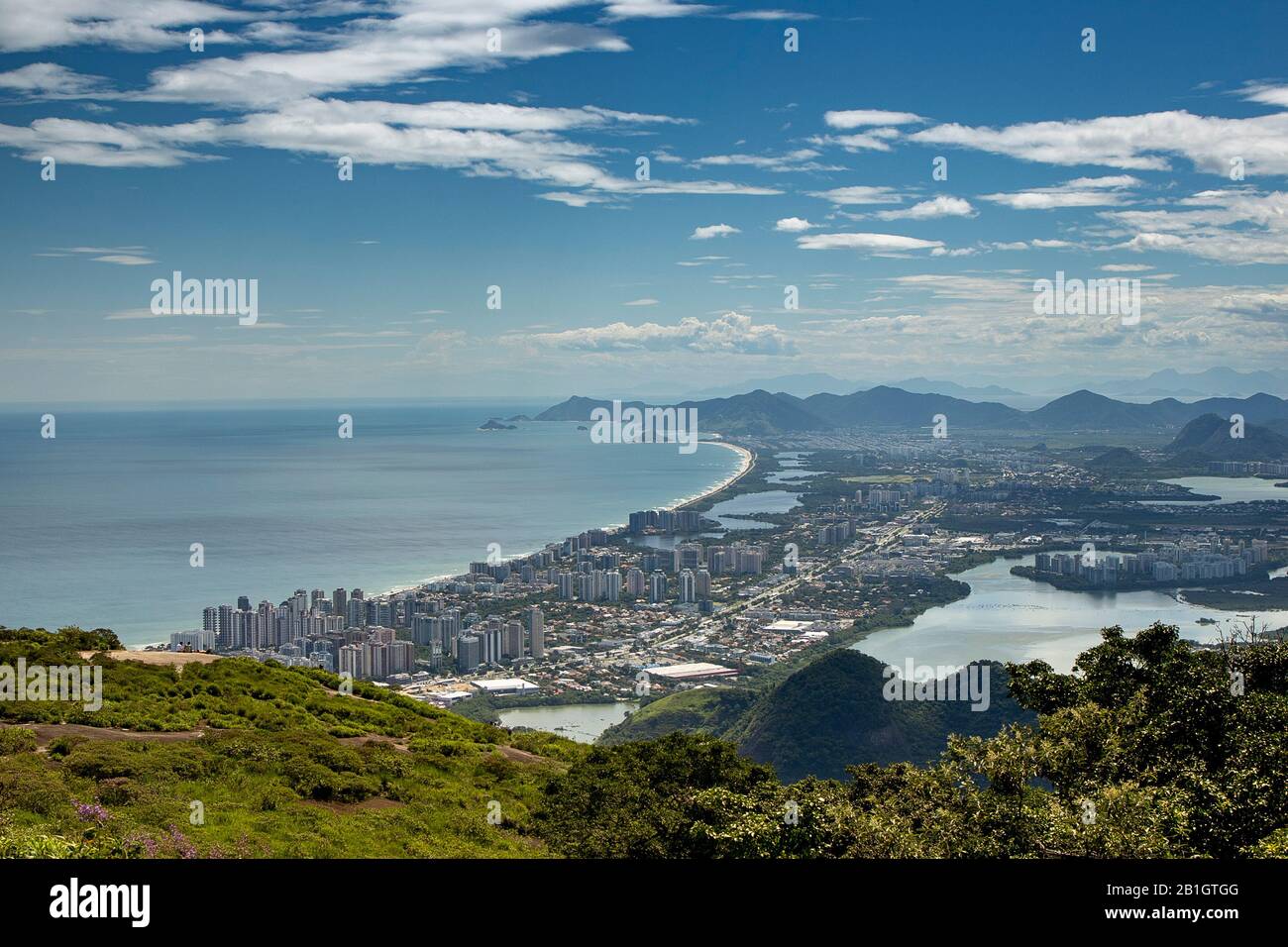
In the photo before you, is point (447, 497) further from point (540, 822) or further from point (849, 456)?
point (540, 822)

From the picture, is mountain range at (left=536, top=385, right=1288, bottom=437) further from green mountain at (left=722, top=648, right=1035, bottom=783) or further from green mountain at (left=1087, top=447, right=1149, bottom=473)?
green mountain at (left=722, top=648, right=1035, bottom=783)

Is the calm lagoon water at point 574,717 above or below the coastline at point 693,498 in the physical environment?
below

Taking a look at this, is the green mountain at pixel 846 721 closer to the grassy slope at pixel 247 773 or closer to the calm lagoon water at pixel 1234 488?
the grassy slope at pixel 247 773

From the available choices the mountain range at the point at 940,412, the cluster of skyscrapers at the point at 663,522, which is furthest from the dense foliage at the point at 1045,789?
the mountain range at the point at 940,412

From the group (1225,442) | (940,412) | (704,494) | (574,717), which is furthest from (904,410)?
(574,717)

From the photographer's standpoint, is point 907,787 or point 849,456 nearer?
point 907,787

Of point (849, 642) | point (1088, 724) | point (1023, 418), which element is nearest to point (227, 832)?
point (1088, 724)
